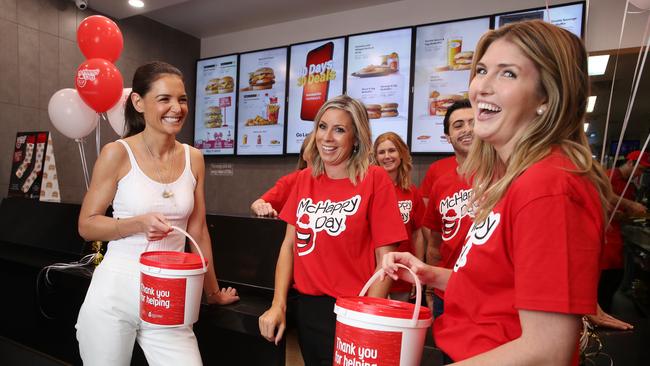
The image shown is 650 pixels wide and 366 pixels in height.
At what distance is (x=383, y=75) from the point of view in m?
4.42

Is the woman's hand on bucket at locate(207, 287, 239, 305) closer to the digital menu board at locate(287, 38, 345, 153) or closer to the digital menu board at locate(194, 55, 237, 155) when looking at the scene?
the digital menu board at locate(287, 38, 345, 153)

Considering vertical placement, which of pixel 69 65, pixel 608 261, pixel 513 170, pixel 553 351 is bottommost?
pixel 608 261

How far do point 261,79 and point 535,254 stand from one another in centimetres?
486

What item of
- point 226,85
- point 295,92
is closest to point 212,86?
point 226,85

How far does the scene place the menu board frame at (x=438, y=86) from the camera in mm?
4059

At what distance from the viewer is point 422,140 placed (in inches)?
167

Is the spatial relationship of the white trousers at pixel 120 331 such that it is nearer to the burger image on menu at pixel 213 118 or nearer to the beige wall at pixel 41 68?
the beige wall at pixel 41 68

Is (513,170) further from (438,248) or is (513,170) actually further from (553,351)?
(438,248)

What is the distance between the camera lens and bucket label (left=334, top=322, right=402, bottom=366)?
32.5 inches

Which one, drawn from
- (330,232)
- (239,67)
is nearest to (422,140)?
(239,67)

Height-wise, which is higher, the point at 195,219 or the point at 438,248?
the point at 195,219

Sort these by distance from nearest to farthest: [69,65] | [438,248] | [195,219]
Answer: [195,219] → [438,248] → [69,65]

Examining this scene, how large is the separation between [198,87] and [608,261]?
501 centimetres

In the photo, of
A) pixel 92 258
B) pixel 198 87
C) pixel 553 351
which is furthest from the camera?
pixel 198 87
